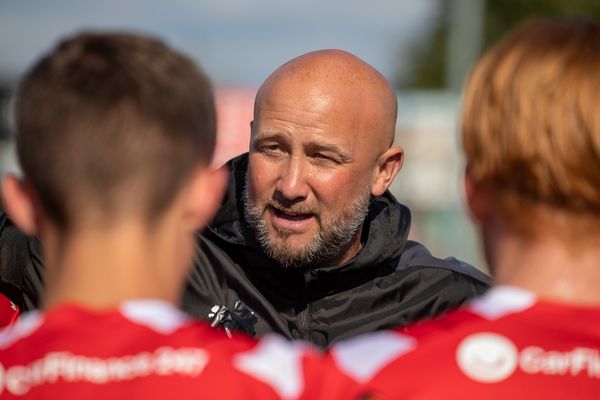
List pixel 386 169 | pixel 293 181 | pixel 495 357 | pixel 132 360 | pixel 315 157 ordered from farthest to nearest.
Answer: pixel 386 169, pixel 315 157, pixel 293 181, pixel 495 357, pixel 132 360

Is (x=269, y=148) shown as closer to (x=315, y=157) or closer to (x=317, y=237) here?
(x=315, y=157)

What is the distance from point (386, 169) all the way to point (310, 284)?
90 cm

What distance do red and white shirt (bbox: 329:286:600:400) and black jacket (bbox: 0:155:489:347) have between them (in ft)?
6.26

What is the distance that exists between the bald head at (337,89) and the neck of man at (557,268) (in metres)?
2.49

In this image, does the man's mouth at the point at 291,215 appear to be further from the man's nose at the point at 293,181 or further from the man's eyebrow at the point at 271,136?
the man's eyebrow at the point at 271,136

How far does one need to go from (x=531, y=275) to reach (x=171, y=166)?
846 millimetres

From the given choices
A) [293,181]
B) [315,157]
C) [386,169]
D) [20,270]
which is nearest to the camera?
[20,270]

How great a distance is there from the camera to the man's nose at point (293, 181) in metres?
4.86

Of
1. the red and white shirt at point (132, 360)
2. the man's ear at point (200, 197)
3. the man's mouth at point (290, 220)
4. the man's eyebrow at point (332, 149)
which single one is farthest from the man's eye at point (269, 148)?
the red and white shirt at point (132, 360)

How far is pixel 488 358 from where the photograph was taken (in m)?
2.51

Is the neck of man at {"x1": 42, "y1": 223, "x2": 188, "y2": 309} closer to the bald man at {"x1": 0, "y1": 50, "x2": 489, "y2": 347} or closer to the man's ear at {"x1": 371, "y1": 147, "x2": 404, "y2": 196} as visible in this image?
the bald man at {"x1": 0, "y1": 50, "x2": 489, "y2": 347}

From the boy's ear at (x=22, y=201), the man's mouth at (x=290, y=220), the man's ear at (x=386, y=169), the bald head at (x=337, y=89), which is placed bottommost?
the man's mouth at (x=290, y=220)

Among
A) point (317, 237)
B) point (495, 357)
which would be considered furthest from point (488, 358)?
point (317, 237)

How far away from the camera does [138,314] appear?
2.45 meters
